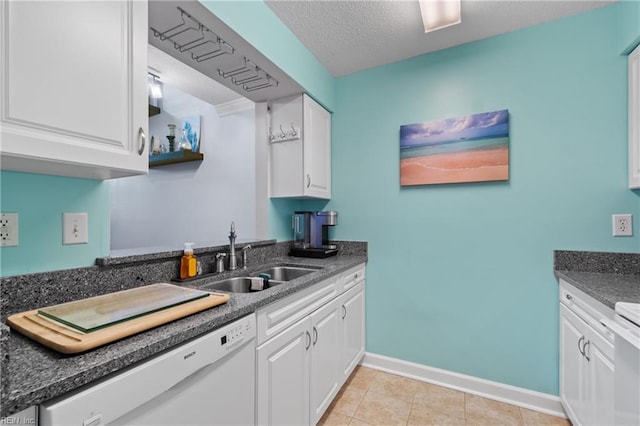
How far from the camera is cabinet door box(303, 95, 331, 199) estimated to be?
7.12 ft

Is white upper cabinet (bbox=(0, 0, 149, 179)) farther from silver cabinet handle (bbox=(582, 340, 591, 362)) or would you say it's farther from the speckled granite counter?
silver cabinet handle (bbox=(582, 340, 591, 362))

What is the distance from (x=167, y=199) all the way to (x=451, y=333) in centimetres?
323

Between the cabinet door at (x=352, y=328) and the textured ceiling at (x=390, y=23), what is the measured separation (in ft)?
6.05

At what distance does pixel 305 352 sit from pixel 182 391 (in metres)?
0.76

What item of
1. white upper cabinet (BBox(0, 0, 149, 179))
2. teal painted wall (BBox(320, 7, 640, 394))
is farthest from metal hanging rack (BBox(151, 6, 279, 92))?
teal painted wall (BBox(320, 7, 640, 394))

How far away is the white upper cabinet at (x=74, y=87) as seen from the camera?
0.72 m

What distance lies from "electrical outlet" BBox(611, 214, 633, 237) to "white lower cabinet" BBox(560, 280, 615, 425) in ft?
1.60

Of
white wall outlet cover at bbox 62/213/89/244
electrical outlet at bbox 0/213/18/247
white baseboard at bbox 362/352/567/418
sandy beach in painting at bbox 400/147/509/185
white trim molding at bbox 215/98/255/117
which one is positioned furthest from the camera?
white trim molding at bbox 215/98/255/117

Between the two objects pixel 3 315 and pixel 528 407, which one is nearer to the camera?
pixel 3 315

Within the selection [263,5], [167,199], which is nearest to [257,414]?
[263,5]

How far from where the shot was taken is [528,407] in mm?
1809

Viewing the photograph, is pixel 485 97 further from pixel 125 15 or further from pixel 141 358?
pixel 141 358

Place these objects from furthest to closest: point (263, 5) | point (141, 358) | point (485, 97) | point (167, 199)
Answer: point (167, 199)
point (485, 97)
point (263, 5)
point (141, 358)

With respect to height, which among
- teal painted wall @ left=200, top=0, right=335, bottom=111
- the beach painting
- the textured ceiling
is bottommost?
the beach painting
